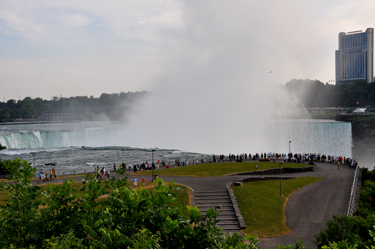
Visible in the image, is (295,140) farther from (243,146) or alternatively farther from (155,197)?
(155,197)

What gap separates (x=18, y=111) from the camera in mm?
144875

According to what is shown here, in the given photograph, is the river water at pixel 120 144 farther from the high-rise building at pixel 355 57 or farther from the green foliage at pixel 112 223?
the high-rise building at pixel 355 57

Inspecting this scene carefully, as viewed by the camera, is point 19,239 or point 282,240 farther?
point 282,240

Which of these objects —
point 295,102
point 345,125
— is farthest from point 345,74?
point 345,125

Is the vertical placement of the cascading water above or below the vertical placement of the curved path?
above

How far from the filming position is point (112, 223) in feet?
17.0

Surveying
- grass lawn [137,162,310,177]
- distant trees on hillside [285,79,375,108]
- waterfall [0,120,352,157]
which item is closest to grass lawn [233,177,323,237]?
grass lawn [137,162,310,177]

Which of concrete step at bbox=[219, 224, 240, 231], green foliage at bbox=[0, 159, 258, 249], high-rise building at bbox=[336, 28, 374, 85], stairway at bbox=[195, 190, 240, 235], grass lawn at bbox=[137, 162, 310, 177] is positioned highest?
high-rise building at bbox=[336, 28, 374, 85]

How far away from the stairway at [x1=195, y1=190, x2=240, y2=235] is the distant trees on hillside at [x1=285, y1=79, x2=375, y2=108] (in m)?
→ 70.5

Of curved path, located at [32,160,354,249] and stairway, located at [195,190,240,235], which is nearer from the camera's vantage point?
curved path, located at [32,160,354,249]

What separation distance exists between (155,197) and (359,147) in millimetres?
62378

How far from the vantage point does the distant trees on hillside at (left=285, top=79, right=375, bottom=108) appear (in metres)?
90.9

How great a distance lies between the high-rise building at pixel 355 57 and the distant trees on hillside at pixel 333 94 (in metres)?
84.5

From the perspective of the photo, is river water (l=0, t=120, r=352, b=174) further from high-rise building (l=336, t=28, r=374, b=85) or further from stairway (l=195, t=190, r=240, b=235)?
high-rise building (l=336, t=28, r=374, b=85)
